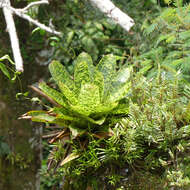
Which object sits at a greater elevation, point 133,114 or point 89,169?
point 133,114

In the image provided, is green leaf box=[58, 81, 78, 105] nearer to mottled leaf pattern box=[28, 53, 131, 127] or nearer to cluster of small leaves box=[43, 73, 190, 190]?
mottled leaf pattern box=[28, 53, 131, 127]

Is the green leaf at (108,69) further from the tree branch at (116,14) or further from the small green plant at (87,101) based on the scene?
the tree branch at (116,14)

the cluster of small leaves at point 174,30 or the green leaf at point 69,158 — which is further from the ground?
the cluster of small leaves at point 174,30

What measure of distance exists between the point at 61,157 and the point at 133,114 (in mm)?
249

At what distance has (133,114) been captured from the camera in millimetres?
688

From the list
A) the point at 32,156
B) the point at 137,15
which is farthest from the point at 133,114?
the point at 137,15

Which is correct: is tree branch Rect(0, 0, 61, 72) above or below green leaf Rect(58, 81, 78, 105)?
above

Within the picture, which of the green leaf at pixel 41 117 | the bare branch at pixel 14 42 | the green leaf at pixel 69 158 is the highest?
the bare branch at pixel 14 42

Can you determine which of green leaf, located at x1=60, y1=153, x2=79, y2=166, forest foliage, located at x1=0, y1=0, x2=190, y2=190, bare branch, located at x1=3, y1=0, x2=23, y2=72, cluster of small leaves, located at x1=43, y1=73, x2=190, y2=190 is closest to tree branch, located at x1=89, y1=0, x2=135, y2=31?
forest foliage, located at x1=0, y1=0, x2=190, y2=190

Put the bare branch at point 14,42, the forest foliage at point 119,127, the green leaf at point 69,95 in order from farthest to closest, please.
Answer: the green leaf at point 69,95
the forest foliage at point 119,127
the bare branch at point 14,42

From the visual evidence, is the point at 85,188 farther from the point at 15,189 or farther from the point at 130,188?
the point at 15,189

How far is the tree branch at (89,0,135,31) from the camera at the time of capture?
2.37 feet

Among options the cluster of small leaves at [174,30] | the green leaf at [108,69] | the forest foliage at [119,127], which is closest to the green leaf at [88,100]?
the forest foliage at [119,127]

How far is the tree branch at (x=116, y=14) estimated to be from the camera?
2.37 feet
